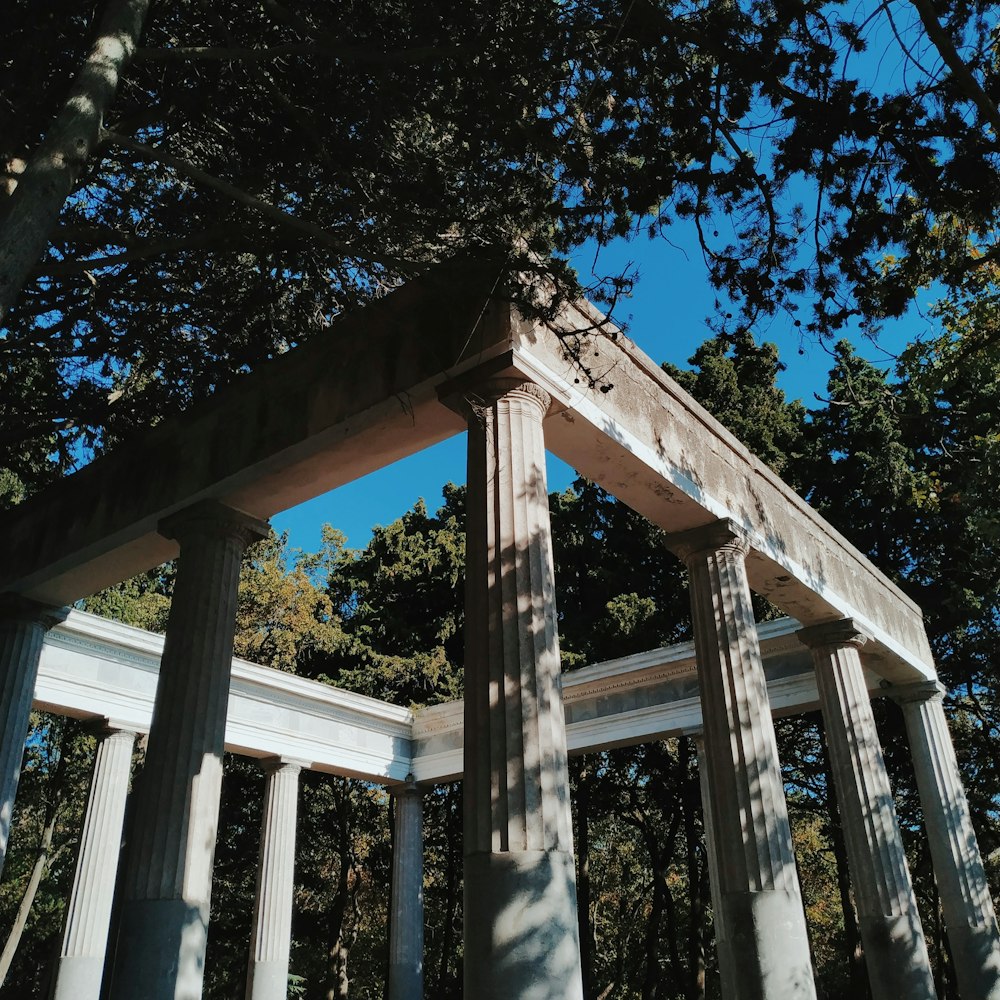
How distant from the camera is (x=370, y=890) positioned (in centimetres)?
4431

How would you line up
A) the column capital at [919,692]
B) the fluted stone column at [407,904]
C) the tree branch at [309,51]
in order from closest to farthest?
the tree branch at [309,51]
the column capital at [919,692]
the fluted stone column at [407,904]

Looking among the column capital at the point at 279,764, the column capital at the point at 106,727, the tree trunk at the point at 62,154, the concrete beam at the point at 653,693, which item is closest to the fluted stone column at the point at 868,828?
the concrete beam at the point at 653,693

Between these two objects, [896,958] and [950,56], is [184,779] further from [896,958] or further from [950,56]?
[896,958]

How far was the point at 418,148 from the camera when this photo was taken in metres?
14.2

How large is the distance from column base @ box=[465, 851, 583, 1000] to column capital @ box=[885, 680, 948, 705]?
55.9 ft

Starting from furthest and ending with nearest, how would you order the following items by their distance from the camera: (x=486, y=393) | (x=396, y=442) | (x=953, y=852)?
1. (x=953, y=852)
2. (x=396, y=442)
3. (x=486, y=393)

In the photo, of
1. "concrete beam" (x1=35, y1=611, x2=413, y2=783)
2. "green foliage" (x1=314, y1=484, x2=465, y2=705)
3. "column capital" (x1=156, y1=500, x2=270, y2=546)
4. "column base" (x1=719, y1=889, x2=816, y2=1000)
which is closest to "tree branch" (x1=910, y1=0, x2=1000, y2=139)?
"column base" (x1=719, y1=889, x2=816, y2=1000)

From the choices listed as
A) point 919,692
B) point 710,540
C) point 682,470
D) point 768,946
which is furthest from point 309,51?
point 919,692

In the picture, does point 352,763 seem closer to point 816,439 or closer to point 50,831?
point 50,831

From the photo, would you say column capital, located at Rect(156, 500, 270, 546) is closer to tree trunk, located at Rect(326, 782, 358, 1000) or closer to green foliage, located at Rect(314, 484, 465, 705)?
green foliage, located at Rect(314, 484, 465, 705)

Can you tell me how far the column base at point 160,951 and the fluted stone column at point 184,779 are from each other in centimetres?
1

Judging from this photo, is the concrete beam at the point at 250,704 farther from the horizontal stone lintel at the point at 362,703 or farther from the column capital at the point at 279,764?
the column capital at the point at 279,764

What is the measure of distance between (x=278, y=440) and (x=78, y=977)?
1442cm

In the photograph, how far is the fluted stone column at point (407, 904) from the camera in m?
27.5
